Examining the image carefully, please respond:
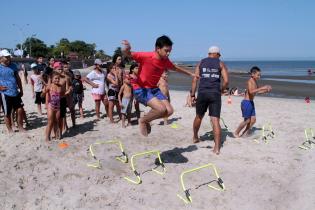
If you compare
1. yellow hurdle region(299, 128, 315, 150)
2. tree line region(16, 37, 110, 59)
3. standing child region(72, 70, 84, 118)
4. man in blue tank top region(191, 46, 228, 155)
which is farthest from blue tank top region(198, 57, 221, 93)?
tree line region(16, 37, 110, 59)

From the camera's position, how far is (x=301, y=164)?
6.73m

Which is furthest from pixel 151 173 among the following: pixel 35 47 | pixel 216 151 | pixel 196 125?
pixel 35 47

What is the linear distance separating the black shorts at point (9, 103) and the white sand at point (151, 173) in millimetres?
561

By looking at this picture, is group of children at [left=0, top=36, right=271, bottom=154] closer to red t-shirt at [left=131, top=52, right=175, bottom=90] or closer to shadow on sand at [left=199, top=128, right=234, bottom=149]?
red t-shirt at [left=131, top=52, right=175, bottom=90]

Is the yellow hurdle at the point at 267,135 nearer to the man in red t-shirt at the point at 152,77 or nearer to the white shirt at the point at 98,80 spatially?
the man in red t-shirt at the point at 152,77

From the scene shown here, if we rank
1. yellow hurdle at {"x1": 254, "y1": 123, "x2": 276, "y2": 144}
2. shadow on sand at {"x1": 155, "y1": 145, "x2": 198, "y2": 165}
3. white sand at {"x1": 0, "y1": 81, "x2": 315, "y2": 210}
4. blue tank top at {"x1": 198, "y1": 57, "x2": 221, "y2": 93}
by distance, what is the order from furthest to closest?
yellow hurdle at {"x1": 254, "y1": 123, "x2": 276, "y2": 144}, blue tank top at {"x1": 198, "y1": 57, "x2": 221, "y2": 93}, shadow on sand at {"x1": 155, "y1": 145, "x2": 198, "y2": 165}, white sand at {"x1": 0, "y1": 81, "x2": 315, "y2": 210}

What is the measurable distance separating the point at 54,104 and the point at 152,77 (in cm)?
255

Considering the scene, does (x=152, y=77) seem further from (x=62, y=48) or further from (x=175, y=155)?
(x=62, y=48)

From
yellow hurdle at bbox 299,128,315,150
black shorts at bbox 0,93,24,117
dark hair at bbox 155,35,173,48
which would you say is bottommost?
yellow hurdle at bbox 299,128,315,150

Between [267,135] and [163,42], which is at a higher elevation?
[163,42]

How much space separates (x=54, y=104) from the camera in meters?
7.86

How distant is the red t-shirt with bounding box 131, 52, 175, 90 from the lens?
20.3ft

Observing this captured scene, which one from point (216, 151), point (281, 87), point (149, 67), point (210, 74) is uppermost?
point (149, 67)

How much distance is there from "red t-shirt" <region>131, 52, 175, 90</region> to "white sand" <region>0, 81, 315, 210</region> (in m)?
1.39
